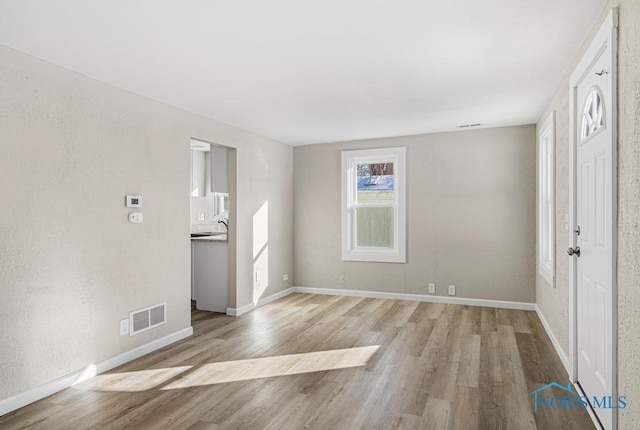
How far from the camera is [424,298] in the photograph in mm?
5516

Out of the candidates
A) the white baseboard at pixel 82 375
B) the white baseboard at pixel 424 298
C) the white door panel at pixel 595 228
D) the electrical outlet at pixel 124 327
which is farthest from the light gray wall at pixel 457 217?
the electrical outlet at pixel 124 327

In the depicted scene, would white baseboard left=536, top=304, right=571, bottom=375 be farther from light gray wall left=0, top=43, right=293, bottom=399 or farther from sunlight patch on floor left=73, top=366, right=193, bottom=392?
light gray wall left=0, top=43, right=293, bottom=399

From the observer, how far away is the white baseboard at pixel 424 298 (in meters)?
5.04

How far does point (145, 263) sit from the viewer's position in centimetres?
359

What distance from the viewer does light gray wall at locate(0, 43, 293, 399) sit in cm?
257

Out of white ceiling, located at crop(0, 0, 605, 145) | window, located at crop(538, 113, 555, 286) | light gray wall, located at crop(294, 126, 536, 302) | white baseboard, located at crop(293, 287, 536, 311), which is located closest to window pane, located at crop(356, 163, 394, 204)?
light gray wall, located at crop(294, 126, 536, 302)

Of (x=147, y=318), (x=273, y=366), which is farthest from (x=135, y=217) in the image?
(x=273, y=366)

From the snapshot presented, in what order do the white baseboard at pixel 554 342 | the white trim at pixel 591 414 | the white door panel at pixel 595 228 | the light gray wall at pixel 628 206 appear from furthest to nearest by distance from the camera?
the white baseboard at pixel 554 342, the white trim at pixel 591 414, the white door panel at pixel 595 228, the light gray wall at pixel 628 206

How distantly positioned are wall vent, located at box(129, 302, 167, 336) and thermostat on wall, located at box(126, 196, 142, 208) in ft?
3.11

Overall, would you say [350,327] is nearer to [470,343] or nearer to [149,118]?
[470,343]

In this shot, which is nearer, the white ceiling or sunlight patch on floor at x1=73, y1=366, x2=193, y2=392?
the white ceiling

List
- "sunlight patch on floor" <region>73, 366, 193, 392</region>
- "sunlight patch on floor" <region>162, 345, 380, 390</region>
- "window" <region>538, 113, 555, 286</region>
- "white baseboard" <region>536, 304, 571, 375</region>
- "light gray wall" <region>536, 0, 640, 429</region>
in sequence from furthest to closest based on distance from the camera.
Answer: "window" <region>538, 113, 555, 286</region>, "white baseboard" <region>536, 304, 571, 375</region>, "sunlight patch on floor" <region>162, 345, 380, 390</region>, "sunlight patch on floor" <region>73, 366, 193, 392</region>, "light gray wall" <region>536, 0, 640, 429</region>

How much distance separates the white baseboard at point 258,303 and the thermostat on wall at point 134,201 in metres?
1.95

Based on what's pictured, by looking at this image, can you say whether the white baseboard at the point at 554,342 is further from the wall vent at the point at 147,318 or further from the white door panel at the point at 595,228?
the wall vent at the point at 147,318
